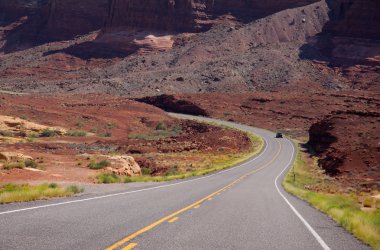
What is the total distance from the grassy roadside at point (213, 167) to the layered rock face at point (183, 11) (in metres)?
74.0

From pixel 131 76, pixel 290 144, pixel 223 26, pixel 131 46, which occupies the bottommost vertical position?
pixel 290 144

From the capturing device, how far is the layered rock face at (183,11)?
13762cm

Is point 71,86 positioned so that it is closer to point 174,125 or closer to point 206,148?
point 174,125

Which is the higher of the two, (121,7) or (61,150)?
(121,7)

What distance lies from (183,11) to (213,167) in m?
106

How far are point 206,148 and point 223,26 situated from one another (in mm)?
87008

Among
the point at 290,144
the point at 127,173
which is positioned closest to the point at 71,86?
the point at 290,144

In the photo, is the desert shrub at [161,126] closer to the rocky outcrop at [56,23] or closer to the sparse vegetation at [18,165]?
the sparse vegetation at [18,165]

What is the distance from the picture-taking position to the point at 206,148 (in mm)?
55406

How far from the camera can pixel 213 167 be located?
40.9 m

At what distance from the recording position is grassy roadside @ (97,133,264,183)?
76.8 ft

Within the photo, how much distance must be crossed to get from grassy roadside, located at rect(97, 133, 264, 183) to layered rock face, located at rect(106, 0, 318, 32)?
74.0 metres

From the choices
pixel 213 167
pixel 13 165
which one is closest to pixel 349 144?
pixel 213 167

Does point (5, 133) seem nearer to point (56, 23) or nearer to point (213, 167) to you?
point (213, 167)
